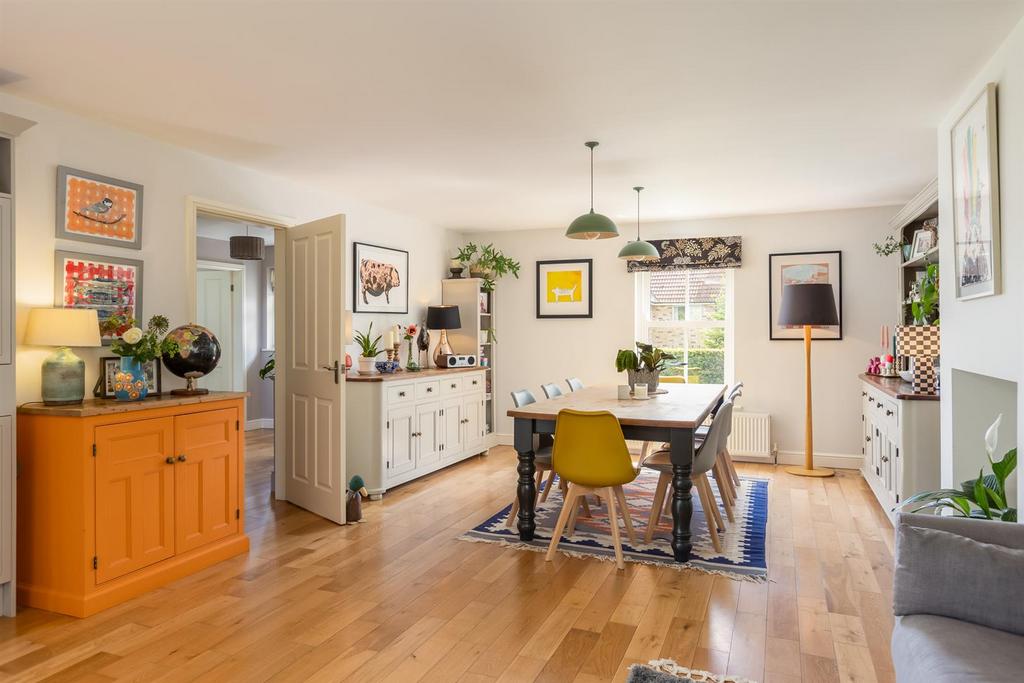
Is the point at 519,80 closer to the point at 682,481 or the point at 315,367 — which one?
the point at 682,481

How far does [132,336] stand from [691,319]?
5040mm

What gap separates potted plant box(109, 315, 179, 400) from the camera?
327 centimetres

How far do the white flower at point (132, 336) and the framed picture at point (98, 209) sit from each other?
20.9 inches

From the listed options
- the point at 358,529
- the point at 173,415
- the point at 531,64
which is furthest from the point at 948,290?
the point at 173,415

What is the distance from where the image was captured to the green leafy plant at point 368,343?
5.25 m

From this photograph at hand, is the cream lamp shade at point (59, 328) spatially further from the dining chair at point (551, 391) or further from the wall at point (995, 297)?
the wall at point (995, 297)

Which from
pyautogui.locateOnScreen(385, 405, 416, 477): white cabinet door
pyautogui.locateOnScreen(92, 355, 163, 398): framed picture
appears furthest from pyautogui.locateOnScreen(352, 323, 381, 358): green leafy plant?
pyautogui.locateOnScreen(92, 355, 163, 398): framed picture

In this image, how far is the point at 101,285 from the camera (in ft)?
11.3

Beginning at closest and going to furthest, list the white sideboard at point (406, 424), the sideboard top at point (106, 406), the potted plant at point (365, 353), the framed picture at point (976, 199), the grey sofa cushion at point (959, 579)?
the grey sofa cushion at point (959, 579), the framed picture at point (976, 199), the sideboard top at point (106, 406), the white sideboard at point (406, 424), the potted plant at point (365, 353)

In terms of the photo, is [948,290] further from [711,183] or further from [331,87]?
[331,87]

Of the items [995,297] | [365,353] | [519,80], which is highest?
[519,80]

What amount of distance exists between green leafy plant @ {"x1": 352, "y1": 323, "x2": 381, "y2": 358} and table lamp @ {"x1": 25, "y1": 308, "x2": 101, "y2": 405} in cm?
228

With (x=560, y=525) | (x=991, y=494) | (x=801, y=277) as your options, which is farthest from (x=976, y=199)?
(x=801, y=277)

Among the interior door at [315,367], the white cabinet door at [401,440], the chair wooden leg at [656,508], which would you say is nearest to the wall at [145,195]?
the interior door at [315,367]
